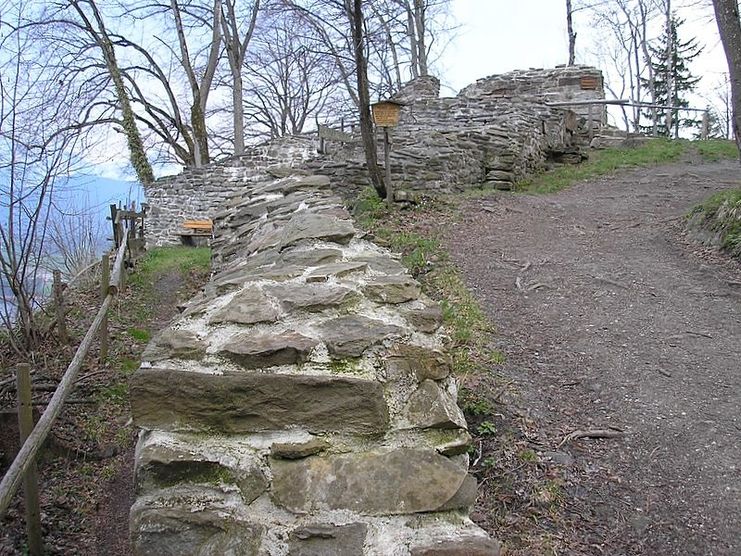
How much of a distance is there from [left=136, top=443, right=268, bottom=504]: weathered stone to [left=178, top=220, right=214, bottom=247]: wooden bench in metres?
12.9

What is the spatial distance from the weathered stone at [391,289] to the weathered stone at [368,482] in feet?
2.76

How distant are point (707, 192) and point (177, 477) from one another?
33.0 ft

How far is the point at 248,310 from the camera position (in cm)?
240

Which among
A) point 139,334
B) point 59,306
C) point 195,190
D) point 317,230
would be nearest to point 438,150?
point 139,334

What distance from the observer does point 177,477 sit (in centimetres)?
176

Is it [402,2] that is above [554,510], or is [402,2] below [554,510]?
above

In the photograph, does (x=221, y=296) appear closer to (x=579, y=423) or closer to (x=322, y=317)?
(x=322, y=317)

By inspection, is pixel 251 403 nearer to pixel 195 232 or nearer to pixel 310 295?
pixel 310 295

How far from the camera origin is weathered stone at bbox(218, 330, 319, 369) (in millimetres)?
2049

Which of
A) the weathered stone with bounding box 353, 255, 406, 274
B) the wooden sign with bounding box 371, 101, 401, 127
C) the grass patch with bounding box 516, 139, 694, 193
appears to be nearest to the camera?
the weathered stone with bounding box 353, 255, 406, 274

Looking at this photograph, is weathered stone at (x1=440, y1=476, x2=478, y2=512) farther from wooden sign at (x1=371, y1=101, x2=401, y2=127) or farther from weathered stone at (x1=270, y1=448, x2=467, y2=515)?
wooden sign at (x1=371, y1=101, x2=401, y2=127)

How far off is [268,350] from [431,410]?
574 millimetres

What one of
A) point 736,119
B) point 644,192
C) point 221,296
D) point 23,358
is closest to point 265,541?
point 221,296

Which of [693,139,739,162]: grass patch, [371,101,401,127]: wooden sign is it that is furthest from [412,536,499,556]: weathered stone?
[693,139,739,162]: grass patch
